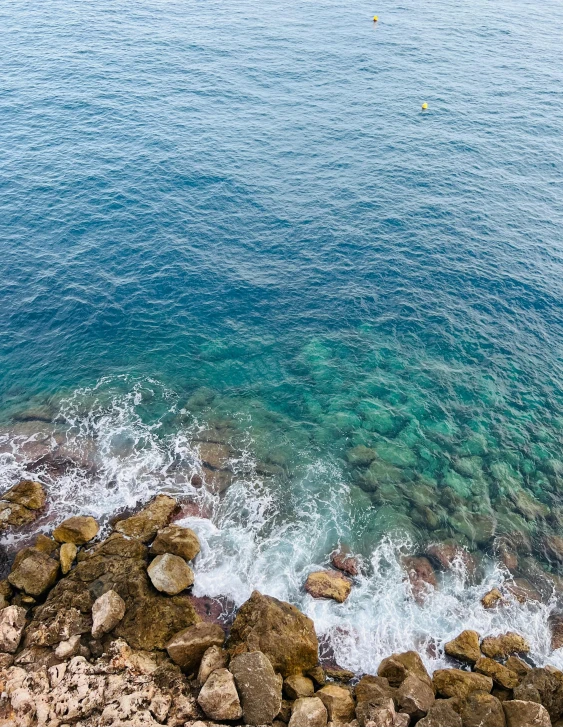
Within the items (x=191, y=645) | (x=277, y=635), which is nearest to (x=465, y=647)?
(x=277, y=635)

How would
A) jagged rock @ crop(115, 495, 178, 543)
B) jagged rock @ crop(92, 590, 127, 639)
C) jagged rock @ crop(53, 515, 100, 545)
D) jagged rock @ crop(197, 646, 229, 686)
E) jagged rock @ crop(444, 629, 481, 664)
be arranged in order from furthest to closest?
jagged rock @ crop(115, 495, 178, 543), jagged rock @ crop(53, 515, 100, 545), jagged rock @ crop(444, 629, 481, 664), jagged rock @ crop(92, 590, 127, 639), jagged rock @ crop(197, 646, 229, 686)

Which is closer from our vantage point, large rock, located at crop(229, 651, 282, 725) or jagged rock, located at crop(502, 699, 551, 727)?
jagged rock, located at crop(502, 699, 551, 727)

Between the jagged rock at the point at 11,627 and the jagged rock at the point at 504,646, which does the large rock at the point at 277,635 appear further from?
the jagged rock at the point at 11,627

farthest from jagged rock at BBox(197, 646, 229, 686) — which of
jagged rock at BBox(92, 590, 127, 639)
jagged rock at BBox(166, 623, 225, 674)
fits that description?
jagged rock at BBox(92, 590, 127, 639)

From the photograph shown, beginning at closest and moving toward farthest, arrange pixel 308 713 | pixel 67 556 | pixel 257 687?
pixel 308 713 < pixel 257 687 < pixel 67 556

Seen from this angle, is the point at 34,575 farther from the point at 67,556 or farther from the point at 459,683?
the point at 459,683

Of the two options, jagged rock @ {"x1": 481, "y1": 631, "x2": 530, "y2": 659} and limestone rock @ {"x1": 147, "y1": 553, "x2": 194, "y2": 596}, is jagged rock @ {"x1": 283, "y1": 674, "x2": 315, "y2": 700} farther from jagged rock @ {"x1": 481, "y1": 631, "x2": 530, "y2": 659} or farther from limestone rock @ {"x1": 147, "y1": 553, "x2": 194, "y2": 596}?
jagged rock @ {"x1": 481, "y1": 631, "x2": 530, "y2": 659}
